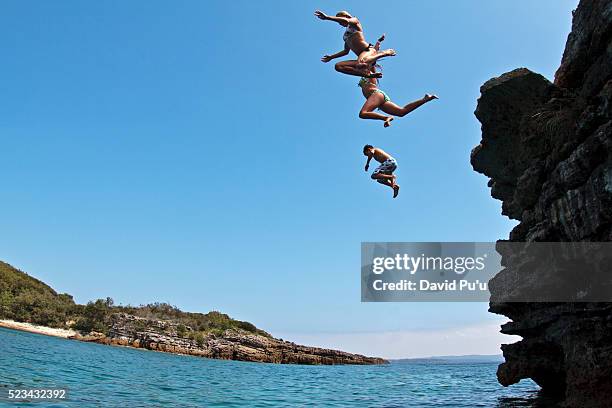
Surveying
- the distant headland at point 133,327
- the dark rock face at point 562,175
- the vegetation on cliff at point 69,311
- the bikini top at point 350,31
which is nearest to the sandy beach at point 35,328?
the distant headland at point 133,327

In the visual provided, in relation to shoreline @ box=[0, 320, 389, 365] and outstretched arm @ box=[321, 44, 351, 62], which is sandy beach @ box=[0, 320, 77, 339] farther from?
outstretched arm @ box=[321, 44, 351, 62]

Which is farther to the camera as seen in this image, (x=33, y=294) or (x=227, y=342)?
(x=227, y=342)

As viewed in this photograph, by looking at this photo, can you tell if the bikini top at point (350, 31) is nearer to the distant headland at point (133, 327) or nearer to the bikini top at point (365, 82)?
the bikini top at point (365, 82)

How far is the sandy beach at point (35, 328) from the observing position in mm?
64062

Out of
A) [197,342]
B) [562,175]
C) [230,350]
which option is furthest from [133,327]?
[562,175]

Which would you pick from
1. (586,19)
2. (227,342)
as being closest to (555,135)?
(586,19)

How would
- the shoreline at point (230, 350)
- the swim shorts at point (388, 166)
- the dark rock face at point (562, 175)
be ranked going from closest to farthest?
the swim shorts at point (388, 166) → the dark rock face at point (562, 175) → the shoreline at point (230, 350)

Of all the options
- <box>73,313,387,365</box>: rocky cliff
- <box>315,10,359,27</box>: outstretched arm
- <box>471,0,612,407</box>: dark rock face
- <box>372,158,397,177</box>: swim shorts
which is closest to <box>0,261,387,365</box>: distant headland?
<box>73,313,387,365</box>: rocky cliff

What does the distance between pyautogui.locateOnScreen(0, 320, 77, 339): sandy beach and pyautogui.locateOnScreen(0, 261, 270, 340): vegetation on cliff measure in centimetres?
265

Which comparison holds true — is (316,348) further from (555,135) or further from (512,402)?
(555,135)

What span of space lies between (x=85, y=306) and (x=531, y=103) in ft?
270

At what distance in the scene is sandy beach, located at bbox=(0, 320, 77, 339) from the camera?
64.1 metres

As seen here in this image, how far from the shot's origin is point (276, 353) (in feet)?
285

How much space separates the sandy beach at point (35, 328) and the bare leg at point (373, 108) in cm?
7198
